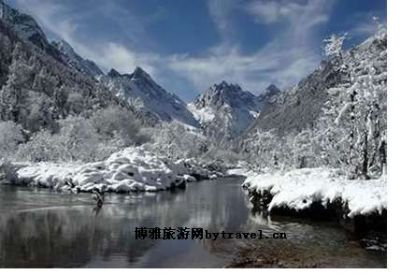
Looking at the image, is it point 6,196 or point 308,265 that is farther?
point 6,196

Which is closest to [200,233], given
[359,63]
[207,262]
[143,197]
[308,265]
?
[207,262]

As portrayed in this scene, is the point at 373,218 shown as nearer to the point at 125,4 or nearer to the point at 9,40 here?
the point at 125,4

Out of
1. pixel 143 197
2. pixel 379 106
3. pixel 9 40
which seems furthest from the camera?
pixel 9 40

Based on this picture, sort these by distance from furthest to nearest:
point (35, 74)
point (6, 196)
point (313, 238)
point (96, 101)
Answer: point (96, 101), point (35, 74), point (6, 196), point (313, 238)

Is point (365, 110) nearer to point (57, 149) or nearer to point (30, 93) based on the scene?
point (57, 149)

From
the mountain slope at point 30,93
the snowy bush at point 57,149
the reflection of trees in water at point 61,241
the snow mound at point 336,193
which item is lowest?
the reflection of trees in water at point 61,241

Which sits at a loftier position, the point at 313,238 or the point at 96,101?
the point at 96,101

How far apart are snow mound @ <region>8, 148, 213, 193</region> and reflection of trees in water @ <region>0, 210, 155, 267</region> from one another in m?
21.8

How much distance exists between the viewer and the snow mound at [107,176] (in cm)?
5234

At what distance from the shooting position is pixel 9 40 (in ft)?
584

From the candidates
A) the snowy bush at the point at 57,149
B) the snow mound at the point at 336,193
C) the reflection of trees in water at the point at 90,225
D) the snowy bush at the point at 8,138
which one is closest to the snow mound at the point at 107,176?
the reflection of trees in water at the point at 90,225

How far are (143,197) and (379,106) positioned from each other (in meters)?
24.5

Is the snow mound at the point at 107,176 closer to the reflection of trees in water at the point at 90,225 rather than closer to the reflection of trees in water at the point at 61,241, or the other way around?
the reflection of trees in water at the point at 90,225

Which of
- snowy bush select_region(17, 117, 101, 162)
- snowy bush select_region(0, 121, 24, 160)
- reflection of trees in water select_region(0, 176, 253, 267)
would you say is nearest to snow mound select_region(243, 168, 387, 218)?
reflection of trees in water select_region(0, 176, 253, 267)
